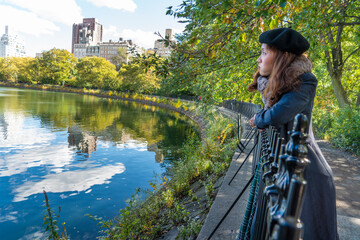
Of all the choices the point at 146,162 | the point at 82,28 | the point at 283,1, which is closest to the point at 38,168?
the point at 146,162

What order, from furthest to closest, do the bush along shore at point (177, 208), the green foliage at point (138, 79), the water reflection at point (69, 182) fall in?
1. the green foliage at point (138, 79)
2. the water reflection at point (69, 182)
3. the bush along shore at point (177, 208)

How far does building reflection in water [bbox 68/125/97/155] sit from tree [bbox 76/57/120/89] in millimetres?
46318

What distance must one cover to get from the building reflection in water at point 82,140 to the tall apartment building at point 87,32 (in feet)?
612

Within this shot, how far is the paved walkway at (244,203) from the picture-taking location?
2.89 metres

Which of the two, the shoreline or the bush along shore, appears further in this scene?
the shoreline

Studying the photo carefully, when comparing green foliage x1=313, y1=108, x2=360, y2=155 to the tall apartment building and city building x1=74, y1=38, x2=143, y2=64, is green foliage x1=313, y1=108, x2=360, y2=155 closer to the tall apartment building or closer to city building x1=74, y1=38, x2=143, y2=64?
city building x1=74, y1=38, x2=143, y2=64

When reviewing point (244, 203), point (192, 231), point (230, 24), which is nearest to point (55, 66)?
point (230, 24)

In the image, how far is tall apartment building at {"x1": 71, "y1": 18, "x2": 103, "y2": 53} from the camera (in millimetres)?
189000

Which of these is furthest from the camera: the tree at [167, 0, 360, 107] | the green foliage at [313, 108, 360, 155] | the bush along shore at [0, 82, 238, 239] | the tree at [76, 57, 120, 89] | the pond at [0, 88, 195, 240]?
the tree at [76, 57, 120, 89]

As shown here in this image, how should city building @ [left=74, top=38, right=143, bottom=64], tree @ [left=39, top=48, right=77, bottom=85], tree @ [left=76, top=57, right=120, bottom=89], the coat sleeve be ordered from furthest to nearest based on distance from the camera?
city building @ [left=74, top=38, right=143, bottom=64], tree @ [left=39, top=48, right=77, bottom=85], tree @ [left=76, top=57, right=120, bottom=89], the coat sleeve

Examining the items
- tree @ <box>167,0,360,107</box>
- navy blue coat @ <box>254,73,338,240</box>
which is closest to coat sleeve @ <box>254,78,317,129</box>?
navy blue coat @ <box>254,73,338,240</box>

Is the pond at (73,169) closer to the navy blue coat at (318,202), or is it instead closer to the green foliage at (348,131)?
the navy blue coat at (318,202)

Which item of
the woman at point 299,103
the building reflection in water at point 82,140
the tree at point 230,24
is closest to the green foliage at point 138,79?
the building reflection in water at point 82,140

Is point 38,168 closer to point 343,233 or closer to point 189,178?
point 189,178
